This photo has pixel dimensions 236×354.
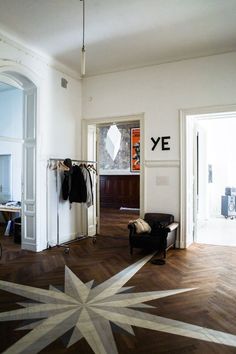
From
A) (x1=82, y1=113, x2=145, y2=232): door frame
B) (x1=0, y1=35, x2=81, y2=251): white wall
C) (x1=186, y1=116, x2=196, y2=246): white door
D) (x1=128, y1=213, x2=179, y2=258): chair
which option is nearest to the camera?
(x1=128, y1=213, x2=179, y2=258): chair

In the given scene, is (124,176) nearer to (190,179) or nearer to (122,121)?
(122,121)

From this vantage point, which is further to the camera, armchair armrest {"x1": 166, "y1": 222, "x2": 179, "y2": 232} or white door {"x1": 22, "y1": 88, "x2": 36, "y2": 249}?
white door {"x1": 22, "y1": 88, "x2": 36, "y2": 249}

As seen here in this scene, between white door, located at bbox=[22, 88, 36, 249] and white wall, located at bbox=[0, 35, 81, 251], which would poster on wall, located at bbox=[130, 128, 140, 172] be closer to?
white wall, located at bbox=[0, 35, 81, 251]

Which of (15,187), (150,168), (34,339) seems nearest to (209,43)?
(150,168)

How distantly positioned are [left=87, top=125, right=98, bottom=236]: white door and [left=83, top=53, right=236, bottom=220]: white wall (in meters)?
0.60

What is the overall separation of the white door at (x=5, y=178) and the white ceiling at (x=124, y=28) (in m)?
3.19

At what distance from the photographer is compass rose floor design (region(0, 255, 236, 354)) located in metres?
2.26

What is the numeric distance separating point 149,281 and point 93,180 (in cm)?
300

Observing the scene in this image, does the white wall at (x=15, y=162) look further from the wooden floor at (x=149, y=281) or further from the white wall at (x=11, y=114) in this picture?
the wooden floor at (x=149, y=281)

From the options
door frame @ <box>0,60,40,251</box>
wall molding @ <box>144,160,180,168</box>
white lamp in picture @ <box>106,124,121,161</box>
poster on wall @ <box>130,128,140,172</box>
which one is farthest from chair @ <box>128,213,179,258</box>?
poster on wall @ <box>130,128,140,172</box>

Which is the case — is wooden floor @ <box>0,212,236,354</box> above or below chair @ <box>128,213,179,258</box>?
below

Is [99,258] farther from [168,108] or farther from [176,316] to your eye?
[168,108]

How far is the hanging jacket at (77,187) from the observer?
530cm

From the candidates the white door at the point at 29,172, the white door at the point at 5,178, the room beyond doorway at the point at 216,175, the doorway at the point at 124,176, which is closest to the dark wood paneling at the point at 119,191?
the doorway at the point at 124,176
